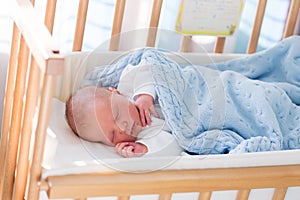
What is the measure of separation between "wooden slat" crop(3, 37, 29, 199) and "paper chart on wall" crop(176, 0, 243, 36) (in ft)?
1.95

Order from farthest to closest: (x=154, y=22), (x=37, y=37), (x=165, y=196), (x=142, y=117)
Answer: (x=154, y=22) → (x=142, y=117) → (x=165, y=196) → (x=37, y=37)

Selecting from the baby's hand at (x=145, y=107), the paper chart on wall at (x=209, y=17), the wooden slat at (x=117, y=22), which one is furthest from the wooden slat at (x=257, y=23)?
the baby's hand at (x=145, y=107)

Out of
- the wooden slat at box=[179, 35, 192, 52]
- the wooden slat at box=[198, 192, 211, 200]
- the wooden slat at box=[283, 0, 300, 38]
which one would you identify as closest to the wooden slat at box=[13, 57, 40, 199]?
the wooden slat at box=[198, 192, 211, 200]

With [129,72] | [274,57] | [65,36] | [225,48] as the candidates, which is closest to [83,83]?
[129,72]

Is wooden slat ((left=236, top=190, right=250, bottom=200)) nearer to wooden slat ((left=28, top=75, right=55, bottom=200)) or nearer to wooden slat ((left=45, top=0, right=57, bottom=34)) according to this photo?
wooden slat ((left=28, top=75, right=55, bottom=200))

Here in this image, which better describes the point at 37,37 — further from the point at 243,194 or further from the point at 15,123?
the point at 243,194

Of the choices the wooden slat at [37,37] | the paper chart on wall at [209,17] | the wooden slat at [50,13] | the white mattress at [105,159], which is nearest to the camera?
the wooden slat at [37,37]

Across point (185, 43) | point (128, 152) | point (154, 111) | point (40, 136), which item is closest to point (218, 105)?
point (154, 111)

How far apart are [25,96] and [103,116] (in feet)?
0.52

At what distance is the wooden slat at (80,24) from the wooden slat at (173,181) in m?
0.52

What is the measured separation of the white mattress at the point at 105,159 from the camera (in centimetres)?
124

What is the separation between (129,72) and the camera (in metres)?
1.45

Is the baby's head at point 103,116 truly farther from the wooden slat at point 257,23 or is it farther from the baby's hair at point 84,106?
the wooden slat at point 257,23

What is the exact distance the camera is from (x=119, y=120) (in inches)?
54.2
